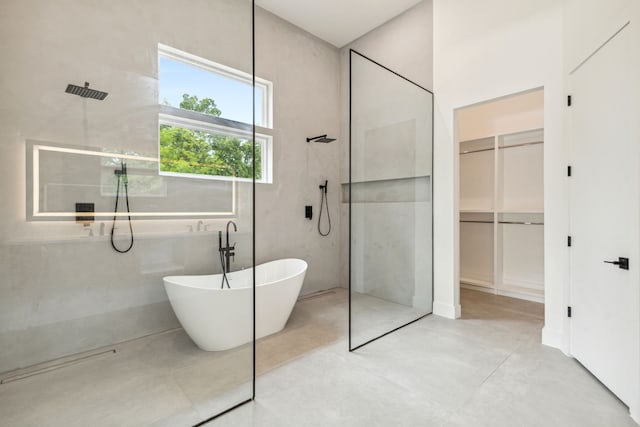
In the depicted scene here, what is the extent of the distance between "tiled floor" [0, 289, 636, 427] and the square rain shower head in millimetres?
1431

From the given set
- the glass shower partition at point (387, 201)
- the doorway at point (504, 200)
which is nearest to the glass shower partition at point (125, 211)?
the glass shower partition at point (387, 201)

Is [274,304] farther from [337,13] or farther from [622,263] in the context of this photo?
[337,13]

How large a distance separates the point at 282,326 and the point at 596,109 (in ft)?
10.3

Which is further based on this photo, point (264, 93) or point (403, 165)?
point (264, 93)

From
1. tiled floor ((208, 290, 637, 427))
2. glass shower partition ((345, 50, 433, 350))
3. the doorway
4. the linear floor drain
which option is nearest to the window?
glass shower partition ((345, 50, 433, 350))

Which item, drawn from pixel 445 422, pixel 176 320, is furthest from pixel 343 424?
pixel 176 320

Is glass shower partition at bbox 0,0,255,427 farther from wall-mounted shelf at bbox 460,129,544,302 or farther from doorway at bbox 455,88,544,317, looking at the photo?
wall-mounted shelf at bbox 460,129,544,302

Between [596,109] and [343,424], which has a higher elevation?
[596,109]

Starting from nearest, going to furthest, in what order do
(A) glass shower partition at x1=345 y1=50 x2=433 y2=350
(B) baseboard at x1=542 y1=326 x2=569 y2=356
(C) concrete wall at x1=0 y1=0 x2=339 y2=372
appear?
(C) concrete wall at x1=0 y1=0 x2=339 y2=372 → (B) baseboard at x1=542 y1=326 x2=569 y2=356 → (A) glass shower partition at x1=345 y1=50 x2=433 y2=350

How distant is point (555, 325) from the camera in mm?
2562

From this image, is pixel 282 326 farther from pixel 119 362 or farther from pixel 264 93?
pixel 264 93

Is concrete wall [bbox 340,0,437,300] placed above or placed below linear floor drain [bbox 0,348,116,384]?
above

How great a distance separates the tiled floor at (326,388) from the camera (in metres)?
1.54

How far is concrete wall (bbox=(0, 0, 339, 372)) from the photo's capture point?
57.9 inches
